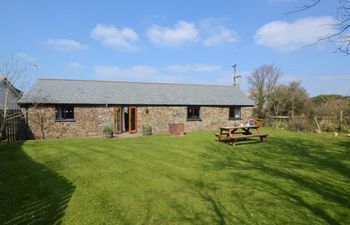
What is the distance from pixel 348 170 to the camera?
24.5 ft

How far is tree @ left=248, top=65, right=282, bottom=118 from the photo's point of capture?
1442 inches

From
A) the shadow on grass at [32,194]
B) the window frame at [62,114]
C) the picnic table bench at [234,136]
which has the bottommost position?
the shadow on grass at [32,194]

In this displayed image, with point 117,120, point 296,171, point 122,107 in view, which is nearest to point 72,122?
point 117,120

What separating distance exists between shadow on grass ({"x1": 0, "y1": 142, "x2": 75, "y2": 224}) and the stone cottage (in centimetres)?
928

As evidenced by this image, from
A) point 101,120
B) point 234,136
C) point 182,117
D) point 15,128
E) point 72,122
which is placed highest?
point 182,117

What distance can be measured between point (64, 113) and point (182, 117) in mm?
9923

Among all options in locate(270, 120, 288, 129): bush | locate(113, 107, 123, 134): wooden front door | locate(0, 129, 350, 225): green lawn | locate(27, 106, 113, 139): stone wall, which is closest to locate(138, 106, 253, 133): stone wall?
locate(113, 107, 123, 134): wooden front door

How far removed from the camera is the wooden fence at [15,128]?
→ 13977mm

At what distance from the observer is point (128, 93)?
67.9 feet

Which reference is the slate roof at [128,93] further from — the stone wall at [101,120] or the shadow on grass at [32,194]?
the shadow on grass at [32,194]

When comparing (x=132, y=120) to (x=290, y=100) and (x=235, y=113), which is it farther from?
(x=290, y=100)

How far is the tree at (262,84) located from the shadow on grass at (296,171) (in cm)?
2603

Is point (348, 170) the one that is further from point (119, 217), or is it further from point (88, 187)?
point (88, 187)

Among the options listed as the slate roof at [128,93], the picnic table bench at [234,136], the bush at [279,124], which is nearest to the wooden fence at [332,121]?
the bush at [279,124]
